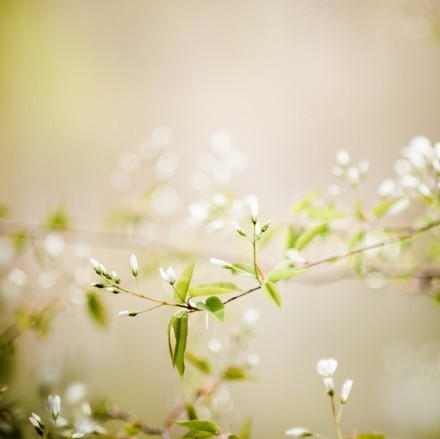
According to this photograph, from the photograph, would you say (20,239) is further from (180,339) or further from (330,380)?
(330,380)

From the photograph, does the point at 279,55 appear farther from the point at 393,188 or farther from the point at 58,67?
the point at 393,188

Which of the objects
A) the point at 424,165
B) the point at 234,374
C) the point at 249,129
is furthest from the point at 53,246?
the point at 249,129

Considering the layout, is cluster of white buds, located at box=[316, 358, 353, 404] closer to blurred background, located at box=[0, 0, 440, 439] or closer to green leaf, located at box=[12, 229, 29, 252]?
green leaf, located at box=[12, 229, 29, 252]

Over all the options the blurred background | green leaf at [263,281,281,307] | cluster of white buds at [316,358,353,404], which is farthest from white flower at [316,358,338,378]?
the blurred background

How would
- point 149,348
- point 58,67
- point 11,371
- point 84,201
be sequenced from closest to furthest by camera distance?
point 11,371, point 149,348, point 84,201, point 58,67

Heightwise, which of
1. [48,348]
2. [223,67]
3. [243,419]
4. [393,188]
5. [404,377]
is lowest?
[243,419]

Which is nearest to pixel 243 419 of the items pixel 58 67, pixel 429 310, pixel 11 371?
pixel 429 310
